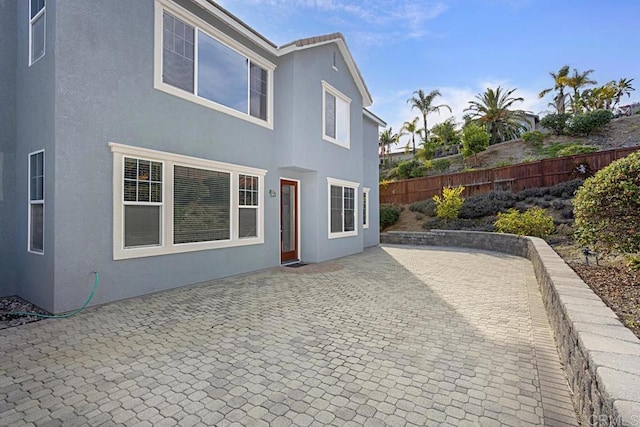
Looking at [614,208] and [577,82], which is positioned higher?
[577,82]

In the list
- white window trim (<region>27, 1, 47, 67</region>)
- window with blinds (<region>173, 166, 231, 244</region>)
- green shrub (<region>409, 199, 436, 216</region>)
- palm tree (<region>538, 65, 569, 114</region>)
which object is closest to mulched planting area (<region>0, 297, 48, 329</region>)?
window with blinds (<region>173, 166, 231, 244</region>)

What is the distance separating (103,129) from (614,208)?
31.4 ft

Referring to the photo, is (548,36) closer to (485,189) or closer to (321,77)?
(321,77)

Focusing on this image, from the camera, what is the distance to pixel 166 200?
6.62 metres

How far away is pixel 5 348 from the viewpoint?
13.4 ft

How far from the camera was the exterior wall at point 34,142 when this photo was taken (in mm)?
5266

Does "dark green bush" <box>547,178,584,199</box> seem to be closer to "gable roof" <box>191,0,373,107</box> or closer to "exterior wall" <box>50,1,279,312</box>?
"gable roof" <box>191,0,373,107</box>

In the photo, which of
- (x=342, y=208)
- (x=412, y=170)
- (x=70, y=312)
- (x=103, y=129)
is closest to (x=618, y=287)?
(x=342, y=208)

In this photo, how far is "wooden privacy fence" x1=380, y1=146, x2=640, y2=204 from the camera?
1612 cm

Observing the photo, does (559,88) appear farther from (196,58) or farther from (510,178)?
(196,58)

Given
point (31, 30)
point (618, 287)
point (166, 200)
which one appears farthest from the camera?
point (166, 200)

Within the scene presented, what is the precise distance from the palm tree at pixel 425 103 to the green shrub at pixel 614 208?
31.6 meters

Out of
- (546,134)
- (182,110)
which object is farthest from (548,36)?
(546,134)

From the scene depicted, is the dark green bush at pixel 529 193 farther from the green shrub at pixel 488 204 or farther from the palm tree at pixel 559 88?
the palm tree at pixel 559 88
